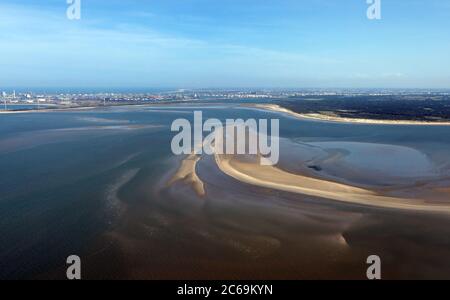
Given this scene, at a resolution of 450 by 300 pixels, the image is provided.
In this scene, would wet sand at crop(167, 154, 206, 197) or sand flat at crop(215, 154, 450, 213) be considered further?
wet sand at crop(167, 154, 206, 197)

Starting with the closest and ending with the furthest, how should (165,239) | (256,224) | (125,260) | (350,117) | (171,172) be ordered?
(125,260) → (165,239) → (256,224) → (171,172) → (350,117)

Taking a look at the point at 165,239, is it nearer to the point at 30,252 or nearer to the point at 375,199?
the point at 30,252

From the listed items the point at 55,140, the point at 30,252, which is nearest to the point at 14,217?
the point at 30,252

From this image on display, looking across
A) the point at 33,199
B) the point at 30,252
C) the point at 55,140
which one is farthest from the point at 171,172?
the point at 55,140

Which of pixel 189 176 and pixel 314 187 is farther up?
pixel 189 176

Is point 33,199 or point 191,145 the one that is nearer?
point 33,199

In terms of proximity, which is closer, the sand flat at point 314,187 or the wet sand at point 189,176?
the sand flat at point 314,187

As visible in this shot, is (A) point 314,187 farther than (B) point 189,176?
No
